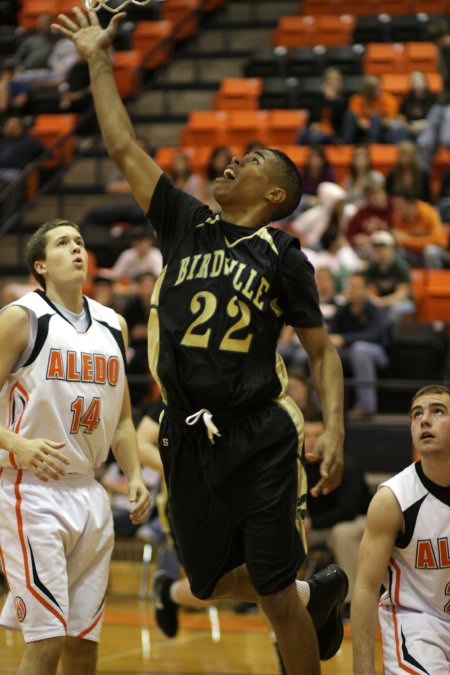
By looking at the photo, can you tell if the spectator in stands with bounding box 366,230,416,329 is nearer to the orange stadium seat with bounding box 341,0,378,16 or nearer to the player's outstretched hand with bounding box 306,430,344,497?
the player's outstretched hand with bounding box 306,430,344,497

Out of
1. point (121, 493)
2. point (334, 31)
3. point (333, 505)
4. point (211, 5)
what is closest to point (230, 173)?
point (333, 505)

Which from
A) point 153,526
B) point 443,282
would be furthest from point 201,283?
point 443,282

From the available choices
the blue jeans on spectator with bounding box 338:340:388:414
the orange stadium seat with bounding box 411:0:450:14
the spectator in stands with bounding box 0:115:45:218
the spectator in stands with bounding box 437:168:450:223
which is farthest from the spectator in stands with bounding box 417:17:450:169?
the spectator in stands with bounding box 0:115:45:218

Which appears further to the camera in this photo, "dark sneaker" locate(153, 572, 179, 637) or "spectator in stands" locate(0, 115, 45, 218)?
"spectator in stands" locate(0, 115, 45, 218)

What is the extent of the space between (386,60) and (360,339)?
642 centimetres

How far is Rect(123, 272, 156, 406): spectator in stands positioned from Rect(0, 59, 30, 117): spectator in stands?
5.59 m

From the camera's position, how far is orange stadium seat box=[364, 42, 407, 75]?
608 inches

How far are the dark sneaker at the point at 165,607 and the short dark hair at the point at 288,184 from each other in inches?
132

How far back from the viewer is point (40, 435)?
4770mm

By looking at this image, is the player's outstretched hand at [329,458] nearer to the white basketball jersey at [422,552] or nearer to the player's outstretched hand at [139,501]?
the white basketball jersey at [422,552]

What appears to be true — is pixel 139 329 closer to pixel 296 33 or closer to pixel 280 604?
pixel 280 604

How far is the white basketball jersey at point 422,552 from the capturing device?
466 centimetres

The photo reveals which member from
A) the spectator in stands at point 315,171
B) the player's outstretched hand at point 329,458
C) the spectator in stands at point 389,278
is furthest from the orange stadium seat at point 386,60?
the player's outstretched hand at point 329,458

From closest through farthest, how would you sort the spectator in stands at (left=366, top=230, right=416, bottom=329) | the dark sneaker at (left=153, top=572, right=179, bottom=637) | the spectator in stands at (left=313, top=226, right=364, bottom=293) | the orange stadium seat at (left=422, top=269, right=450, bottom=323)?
1. the dark sneaker at (left=153, top=572, right=179, bottom=637)
2. the spectator in stands at (left=366, top=230, right=416, bottom=329)
3. the orange stadium seat at (left=422, top=269, right=450, bottom=323)
4. the spectator in stands at (left=313, top=226, right=364, bottom=293)
